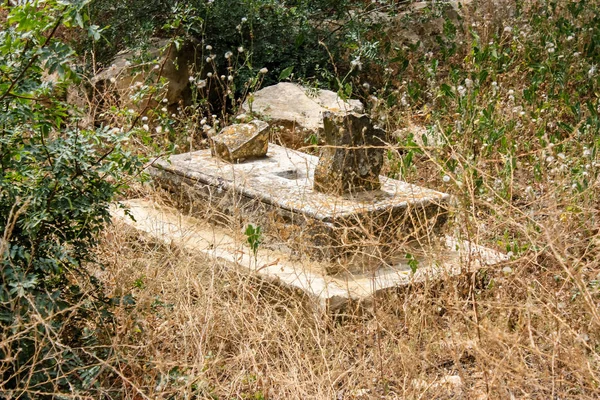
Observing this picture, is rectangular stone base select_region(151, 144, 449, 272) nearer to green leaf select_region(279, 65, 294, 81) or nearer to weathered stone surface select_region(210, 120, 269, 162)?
weathered stone surface select_region(210, 120, 269, 162)

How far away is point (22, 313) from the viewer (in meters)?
3.74

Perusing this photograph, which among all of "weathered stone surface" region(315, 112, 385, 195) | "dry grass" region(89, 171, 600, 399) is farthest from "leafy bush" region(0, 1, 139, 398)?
"weathered stone surface" region(315, 112, 385, 195)

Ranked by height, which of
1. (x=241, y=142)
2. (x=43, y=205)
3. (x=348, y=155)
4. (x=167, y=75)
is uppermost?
(x=43, y=205)

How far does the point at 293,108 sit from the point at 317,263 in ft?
9.06

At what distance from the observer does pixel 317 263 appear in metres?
5.02

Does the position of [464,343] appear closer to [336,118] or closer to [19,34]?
[336,118]

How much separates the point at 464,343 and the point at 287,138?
390 cm

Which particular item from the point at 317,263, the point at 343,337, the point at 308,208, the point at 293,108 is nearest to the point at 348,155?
the point at 308,208

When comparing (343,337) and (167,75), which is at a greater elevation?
(343,337)

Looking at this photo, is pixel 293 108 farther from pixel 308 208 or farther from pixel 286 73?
pixel 308 208

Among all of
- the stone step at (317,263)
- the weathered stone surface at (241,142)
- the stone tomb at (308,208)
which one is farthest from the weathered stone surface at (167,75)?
the stone step at (317,263)

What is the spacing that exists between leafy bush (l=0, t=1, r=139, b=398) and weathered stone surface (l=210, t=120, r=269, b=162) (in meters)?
1.78

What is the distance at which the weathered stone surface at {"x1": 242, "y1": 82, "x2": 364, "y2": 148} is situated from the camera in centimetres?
729

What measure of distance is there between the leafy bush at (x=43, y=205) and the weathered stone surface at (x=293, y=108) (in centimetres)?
320
